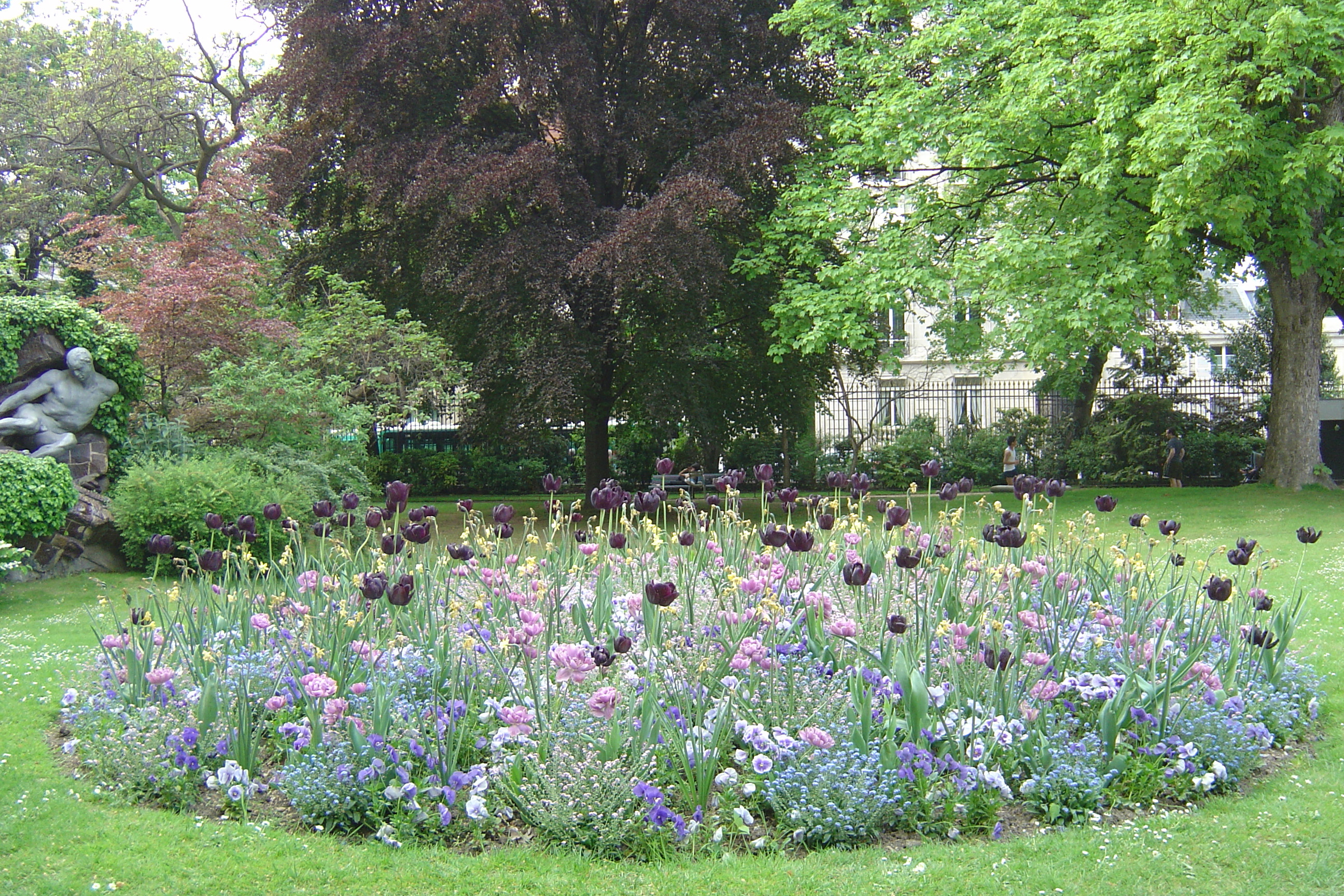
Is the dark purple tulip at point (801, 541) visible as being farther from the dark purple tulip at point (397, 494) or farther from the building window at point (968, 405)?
the building window at point (968, 405)

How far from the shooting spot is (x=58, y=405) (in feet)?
34.6

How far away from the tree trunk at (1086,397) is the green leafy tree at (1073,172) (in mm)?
5229

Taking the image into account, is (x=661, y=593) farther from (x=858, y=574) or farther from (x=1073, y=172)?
Answer: (x=1073, y=172)

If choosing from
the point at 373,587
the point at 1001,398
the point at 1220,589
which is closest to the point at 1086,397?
the point at 1001,398

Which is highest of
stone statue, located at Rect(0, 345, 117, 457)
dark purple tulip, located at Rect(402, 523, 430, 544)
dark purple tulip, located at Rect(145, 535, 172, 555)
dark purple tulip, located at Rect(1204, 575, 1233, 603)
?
stone statue, located at Rect(0, 345, 117, 457)

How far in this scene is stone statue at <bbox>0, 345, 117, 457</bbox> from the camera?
33.1ft

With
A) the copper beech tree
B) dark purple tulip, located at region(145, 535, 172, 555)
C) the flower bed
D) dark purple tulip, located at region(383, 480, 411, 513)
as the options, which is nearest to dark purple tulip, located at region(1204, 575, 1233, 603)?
the flower bed

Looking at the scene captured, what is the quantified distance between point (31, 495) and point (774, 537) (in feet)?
25.1

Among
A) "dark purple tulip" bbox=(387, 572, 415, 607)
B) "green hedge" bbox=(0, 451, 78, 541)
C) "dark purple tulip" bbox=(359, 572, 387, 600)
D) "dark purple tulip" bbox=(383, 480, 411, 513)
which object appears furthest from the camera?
"green hedge" bbox=(0, 451, 78, 541)

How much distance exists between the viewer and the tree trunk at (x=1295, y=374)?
16234mm

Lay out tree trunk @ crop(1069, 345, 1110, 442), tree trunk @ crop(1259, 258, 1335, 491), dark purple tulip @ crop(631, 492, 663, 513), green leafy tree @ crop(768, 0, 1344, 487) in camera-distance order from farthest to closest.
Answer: tree trunk @ crop(1069, 345, 1110, 442), tree trunk @ crop(1259, 258, 1335, 491), green leafy tree @ crop(768, 0, 1344, 487), dark purple tulip @ crop(631, 492, 663, 513)

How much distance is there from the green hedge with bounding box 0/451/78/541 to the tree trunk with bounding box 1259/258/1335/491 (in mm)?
16850

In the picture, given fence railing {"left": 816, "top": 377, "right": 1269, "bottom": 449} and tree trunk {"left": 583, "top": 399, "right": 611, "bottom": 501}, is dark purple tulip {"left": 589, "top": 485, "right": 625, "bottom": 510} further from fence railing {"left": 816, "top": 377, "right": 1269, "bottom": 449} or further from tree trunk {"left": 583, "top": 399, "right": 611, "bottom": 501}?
fence railing {"left": 816, "top": 377, "right": 1269, "bottom": 449}

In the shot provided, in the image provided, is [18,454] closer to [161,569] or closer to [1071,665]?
[161,569]
